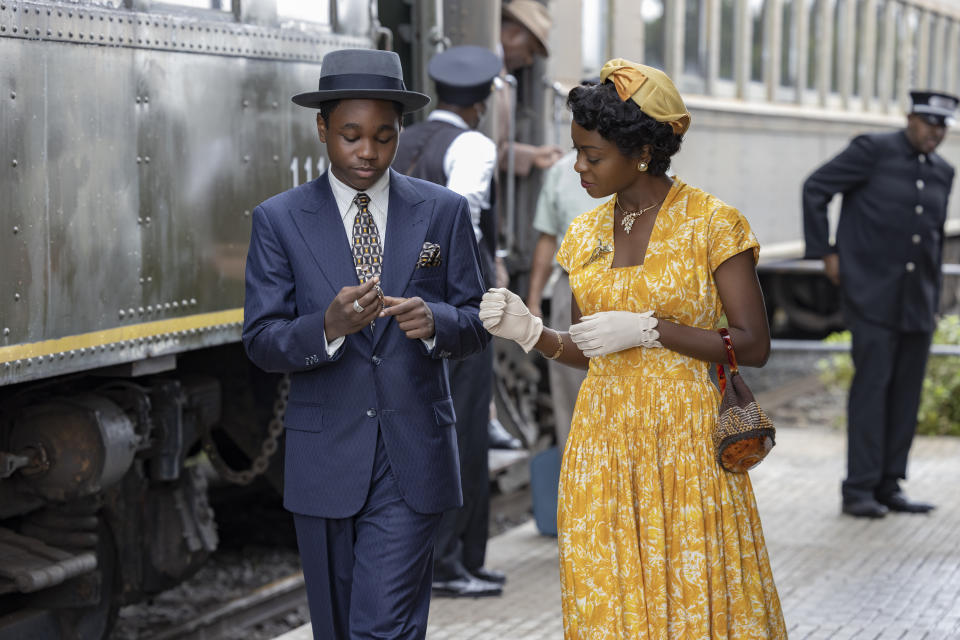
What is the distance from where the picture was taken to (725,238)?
324 centimetres

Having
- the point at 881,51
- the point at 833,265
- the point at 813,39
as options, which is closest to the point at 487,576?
the point at 833,265

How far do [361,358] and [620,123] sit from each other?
0.80 m

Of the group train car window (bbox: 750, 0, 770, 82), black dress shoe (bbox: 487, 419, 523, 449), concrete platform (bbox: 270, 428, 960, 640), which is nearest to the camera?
concrete platform (bbox: 270, 428, 960, 640)

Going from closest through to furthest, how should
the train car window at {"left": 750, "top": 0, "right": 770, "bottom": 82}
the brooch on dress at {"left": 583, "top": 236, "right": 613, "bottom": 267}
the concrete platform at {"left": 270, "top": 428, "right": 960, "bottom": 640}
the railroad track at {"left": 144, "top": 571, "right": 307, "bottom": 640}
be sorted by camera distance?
the brooch on dress at {"left": 583, "top": 236, "right": 613, "bottom": 267} < the concrete platform at {"left": 270, "top": 428, "right": 960, "bottom": 640} < the railroad track at {"left": 144, "top": 571, "right": 307, "bottom": 640} < the train car window at {"left": 750, "top": 0, "right": 770, "bottom": 82}

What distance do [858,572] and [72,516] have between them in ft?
10.1

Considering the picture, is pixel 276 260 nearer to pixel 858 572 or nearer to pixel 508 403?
pixel 858 572

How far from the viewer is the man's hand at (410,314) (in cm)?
314

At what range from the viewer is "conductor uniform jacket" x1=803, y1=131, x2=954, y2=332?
6.69 metres

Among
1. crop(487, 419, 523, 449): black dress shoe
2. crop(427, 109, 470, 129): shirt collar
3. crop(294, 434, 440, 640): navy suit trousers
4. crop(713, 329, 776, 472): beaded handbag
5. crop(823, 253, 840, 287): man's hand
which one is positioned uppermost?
crop(427, 109, 470, 129): shirt collar

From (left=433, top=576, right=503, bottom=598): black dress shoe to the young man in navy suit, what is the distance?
2.07m

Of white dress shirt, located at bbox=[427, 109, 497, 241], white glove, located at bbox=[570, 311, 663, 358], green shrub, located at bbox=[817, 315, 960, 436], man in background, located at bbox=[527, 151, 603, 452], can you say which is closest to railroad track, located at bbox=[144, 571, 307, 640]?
man in background, located at bbox=[527, 151, 603, 452]

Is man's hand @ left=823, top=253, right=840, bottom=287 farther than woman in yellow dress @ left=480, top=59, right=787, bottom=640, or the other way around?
man's hand @ left=823, top=253, right=840, bottom=287

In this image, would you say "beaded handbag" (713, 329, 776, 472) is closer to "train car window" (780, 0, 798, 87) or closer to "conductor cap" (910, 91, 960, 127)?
"conductor cap" (910, 91, 960, 127)

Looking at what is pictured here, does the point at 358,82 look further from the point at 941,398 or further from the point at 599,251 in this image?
the point at 941,398
